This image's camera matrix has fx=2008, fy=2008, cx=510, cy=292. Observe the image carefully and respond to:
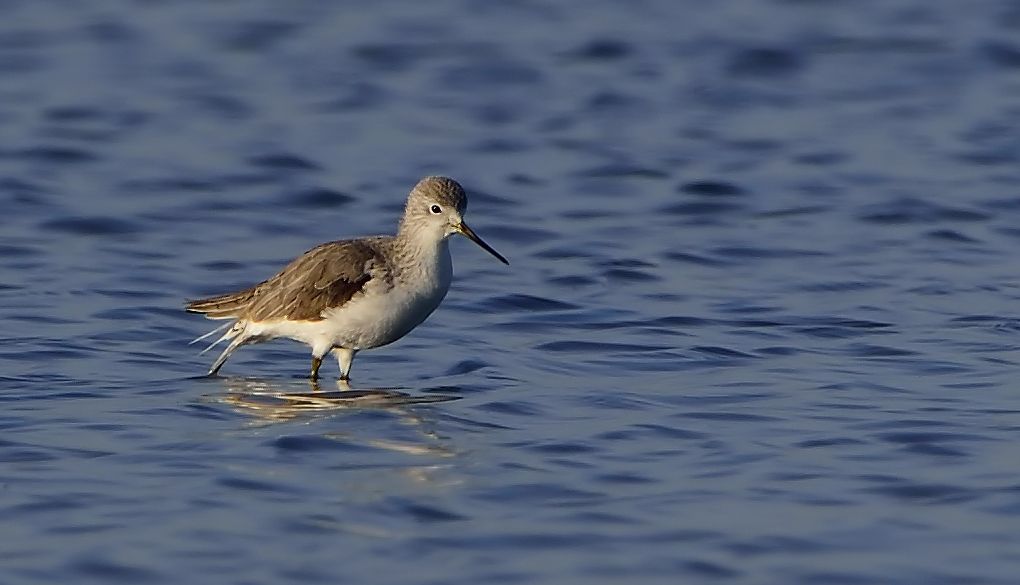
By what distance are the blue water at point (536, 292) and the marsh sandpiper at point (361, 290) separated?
13.5 inches

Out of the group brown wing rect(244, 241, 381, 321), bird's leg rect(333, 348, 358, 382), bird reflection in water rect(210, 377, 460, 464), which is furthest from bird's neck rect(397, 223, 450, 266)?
bird reflection in water rect(210, 377, 460, 464)

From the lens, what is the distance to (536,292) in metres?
15.1

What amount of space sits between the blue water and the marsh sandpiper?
1.13 feet

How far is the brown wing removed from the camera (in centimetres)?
1209

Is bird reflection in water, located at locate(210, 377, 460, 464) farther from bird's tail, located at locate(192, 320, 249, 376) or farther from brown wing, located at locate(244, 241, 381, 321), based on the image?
brown wing, located at locate(244, 241, 381, 321)

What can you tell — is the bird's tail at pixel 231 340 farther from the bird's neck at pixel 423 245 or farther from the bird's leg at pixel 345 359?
the bird's neck at pixel 423 245

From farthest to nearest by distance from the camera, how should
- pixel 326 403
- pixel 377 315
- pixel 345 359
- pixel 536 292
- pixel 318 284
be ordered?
pixel 536 292 → pixel 345 359 → pixel 318 284 → pixel 377 315 → pixel 326 403

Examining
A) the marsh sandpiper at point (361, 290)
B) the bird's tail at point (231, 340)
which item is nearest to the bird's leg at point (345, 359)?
the marsh sandpiper at point (361, 290)

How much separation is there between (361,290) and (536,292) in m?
3.23

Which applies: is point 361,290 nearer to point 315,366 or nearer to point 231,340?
point 315,366

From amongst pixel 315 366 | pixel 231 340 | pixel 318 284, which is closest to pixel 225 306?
pixel 231 340

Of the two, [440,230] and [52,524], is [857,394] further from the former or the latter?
[52,524]

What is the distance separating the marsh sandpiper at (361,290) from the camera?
39.4 feet

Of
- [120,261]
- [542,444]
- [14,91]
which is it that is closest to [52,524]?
[542,444]
